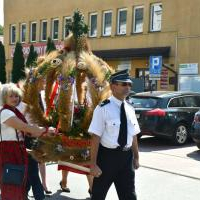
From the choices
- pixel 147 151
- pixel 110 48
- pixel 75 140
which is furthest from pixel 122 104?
pixel 110 48

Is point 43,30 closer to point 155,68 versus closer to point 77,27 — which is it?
point 155,68

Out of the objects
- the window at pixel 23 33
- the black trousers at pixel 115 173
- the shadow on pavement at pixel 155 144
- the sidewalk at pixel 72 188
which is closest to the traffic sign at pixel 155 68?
the shadow on pavement at pixel 155 144

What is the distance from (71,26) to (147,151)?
5.67m

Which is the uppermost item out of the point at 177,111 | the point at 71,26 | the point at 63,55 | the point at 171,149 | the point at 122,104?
the point at 71,26

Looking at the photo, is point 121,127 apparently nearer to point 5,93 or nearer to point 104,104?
point 104,104

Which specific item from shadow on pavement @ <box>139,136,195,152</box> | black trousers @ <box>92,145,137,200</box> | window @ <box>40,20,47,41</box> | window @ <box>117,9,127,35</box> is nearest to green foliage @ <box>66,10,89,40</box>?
black trousers @ <box>92,145,137,200</box>

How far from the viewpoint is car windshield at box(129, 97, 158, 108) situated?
40.8 ft

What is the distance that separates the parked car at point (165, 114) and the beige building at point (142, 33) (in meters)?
10.6

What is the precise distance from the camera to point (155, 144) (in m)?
12.6

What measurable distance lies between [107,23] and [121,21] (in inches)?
46.5

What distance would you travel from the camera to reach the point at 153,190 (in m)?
7.27

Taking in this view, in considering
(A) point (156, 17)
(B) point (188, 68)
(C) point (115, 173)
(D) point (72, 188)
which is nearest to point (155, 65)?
(B) point (188, 68)

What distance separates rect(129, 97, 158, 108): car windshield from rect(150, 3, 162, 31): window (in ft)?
52.0

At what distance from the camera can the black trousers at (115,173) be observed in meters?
4.69
